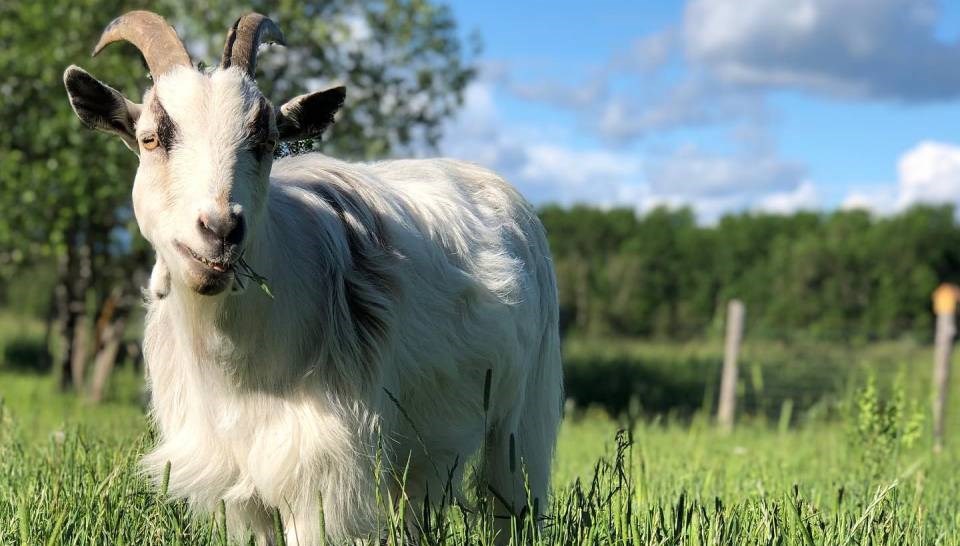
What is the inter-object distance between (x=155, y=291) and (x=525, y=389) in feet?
5.92

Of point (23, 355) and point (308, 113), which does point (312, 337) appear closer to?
point (308, 113)

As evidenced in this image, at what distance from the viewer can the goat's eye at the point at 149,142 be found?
3.32m

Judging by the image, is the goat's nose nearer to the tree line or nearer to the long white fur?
the long white fur

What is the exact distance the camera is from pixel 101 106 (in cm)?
359

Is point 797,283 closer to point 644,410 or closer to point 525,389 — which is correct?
point 644,410

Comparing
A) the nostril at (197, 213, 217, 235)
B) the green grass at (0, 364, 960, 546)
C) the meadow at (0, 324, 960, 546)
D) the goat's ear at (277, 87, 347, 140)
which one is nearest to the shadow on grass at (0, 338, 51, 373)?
the meadow at (0, 324, 960, 546)

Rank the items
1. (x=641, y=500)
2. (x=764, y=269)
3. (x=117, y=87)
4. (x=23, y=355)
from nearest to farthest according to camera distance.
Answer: (x=641, y=500) → (x=117, y=87) → (x=23, y=355) → (x=764, y=269)

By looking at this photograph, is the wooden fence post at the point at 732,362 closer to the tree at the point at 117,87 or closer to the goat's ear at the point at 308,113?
the tree at the point at 117,87

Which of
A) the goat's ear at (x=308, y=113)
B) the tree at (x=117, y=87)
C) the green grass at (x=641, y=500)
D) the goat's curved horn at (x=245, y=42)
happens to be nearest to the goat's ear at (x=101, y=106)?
the goat's curved horn at (x=245, y=42)

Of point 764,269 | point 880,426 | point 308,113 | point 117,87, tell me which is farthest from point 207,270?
point 764,269

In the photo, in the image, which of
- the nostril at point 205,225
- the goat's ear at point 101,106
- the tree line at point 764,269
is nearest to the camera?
the nostril at point 205,225

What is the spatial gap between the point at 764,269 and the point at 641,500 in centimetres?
5700

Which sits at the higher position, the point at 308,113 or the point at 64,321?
the point at 308,113

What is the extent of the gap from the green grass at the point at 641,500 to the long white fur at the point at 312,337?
228 millimetres
